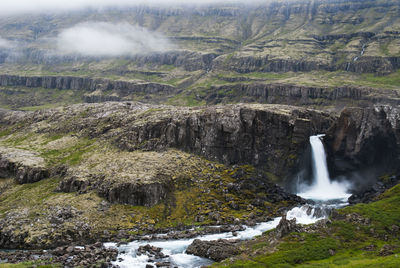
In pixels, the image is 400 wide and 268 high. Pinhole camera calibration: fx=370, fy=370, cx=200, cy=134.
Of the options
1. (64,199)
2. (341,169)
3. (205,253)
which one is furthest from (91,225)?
(341,169)

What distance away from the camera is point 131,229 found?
329 ft

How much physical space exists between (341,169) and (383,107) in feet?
92.3

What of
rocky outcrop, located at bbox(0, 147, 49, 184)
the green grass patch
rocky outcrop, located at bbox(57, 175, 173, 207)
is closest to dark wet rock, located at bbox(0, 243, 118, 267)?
rocky outcrop, located at bbox(57, 175, 173, 207)

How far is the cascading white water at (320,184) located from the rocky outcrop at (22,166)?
92.8 metres

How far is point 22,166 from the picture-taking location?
427 ft

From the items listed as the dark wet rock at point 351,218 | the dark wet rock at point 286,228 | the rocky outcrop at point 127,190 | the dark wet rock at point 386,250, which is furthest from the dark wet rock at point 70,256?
the dark wet rock at point 386,250

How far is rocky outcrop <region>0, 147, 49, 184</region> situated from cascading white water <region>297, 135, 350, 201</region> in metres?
92.8

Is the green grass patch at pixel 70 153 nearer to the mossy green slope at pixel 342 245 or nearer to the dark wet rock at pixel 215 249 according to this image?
the dark wet rock at pixel 215 249

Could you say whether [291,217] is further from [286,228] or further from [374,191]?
[374,191]

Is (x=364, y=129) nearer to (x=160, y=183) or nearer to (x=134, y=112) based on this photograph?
(x=160, y=183)

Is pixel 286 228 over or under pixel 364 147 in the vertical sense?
under

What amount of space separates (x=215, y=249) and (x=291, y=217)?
1108 inches

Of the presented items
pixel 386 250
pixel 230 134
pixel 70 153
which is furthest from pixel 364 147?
pixel 70 153

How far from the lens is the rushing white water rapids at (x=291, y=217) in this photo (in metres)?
79.6
